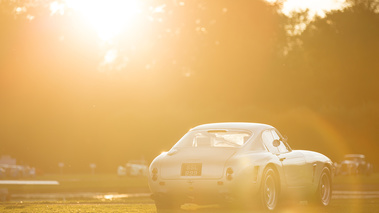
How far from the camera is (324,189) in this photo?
607 inches

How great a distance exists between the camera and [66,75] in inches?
2170

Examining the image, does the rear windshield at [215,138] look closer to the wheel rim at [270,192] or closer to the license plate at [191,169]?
the wheel rim at [270,192]

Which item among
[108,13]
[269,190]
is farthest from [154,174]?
[108,13]

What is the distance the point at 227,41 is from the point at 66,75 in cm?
1909

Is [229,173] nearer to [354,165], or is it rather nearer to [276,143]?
[276,143]

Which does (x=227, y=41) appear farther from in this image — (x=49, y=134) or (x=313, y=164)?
(x=313, y=164)

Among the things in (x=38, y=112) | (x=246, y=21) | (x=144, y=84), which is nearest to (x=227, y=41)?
(x=246, y=21)

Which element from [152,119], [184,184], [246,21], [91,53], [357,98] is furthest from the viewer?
[246,21]

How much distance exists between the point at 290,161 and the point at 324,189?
1.60 m

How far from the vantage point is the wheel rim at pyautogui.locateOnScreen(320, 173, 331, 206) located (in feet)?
50.4

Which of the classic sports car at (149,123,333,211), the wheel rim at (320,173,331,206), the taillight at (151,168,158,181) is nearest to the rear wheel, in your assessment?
the wheel rim at (320,173,331,206)

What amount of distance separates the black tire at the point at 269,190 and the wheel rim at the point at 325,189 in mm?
1985

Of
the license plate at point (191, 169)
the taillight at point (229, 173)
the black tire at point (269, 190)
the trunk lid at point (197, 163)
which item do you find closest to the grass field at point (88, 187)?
the black tire at point (269, 190)

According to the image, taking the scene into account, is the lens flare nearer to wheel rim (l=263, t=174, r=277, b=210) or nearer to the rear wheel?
the rear wheel
